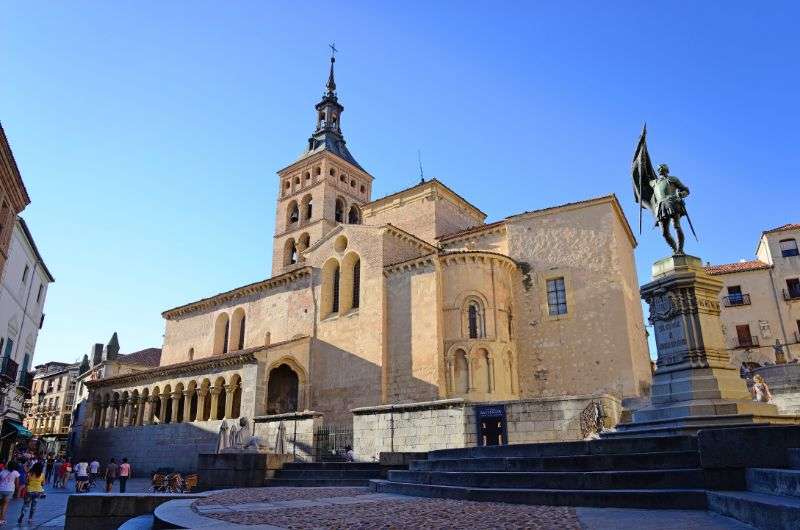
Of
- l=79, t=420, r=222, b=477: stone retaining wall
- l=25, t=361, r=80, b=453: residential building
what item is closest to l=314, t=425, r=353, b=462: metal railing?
l=79, t=420, r=222, b=477: stone retaining wall

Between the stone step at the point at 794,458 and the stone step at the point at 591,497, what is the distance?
3.09ft

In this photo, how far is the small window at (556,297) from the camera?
23750 millimetres

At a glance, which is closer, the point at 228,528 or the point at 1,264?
the point at 228,528

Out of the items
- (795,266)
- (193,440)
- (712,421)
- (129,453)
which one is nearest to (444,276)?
(193,440)

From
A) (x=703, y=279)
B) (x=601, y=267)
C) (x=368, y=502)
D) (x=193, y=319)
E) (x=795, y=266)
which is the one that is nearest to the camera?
(x=368, y=502)

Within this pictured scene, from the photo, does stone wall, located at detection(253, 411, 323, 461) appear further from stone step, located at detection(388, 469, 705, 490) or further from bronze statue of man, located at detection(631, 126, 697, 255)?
bronze statue of man, located at detection(631, 126, 697, 255)

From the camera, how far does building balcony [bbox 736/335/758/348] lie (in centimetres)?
3366

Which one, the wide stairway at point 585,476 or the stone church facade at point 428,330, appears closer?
the wide stairway at point 585,476

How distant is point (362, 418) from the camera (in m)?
15.6

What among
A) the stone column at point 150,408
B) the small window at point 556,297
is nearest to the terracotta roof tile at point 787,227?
the small window at point 556,297

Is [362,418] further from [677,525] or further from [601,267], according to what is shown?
[601,267]

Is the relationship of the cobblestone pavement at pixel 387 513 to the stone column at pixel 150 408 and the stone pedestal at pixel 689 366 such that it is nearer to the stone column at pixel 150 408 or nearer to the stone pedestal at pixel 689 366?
the stone pedestal at pixel 689 366

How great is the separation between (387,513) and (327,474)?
7474mm

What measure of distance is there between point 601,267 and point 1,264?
910 inches
